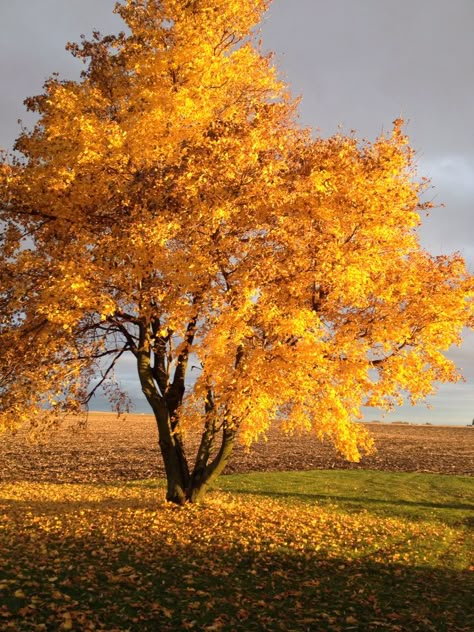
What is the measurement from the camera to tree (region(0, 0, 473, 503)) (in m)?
16.9

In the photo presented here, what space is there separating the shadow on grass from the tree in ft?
12.7

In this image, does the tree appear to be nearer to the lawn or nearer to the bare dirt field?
the lawn

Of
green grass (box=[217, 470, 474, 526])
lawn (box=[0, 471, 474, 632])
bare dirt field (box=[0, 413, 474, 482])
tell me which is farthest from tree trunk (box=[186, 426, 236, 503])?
bare dirt field (box=[0, 413, 474, 482])

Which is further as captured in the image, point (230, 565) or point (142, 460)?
point (142, 460)

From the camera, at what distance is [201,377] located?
17.8m

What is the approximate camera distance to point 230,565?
50.9 ft

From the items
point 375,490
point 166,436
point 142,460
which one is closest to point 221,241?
point 166,436

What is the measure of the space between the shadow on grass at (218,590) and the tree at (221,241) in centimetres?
388

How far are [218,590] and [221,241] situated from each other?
10.2 m

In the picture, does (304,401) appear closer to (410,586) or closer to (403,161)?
(410,586)

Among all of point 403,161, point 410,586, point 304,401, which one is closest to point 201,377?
point 304,401

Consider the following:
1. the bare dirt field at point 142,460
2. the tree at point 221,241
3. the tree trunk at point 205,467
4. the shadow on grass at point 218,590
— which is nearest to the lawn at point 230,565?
the shadow on grass at point 218,590

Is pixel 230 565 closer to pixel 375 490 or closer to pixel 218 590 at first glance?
pixel 218 590

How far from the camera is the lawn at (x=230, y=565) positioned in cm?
1183
